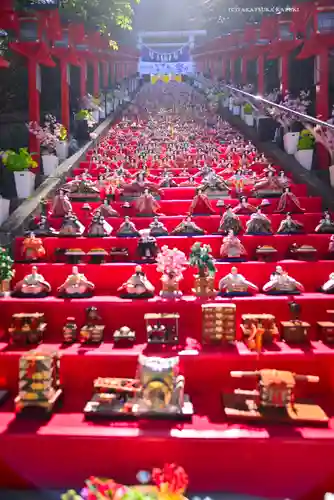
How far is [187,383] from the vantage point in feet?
10.5

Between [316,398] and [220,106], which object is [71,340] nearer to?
[316,398]

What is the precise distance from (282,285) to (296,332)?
1.71 ft

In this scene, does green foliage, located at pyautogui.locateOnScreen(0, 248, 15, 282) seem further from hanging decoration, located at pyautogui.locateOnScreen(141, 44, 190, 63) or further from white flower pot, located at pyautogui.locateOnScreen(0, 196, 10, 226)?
hanging decoration, located at pyautogui.locateOnScreen(141, 44, 190, 63)

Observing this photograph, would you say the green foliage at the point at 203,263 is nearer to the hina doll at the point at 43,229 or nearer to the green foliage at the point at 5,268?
the green foliage at the point at 5,268

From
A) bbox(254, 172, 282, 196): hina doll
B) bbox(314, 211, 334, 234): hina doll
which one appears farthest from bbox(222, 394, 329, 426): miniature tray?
bbox(254, 172, 282, 196): hina doll

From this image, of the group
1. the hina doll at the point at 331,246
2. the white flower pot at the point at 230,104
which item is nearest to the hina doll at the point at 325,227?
the hina doll at the point at 331,246

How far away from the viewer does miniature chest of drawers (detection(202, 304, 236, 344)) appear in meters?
3.31

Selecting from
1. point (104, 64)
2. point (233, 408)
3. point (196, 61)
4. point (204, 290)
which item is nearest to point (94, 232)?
point (204, 290)

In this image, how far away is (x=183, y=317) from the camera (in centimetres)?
365

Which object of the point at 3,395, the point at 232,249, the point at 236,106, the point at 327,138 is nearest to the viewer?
the point at 3,395

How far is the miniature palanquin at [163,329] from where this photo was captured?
133 inches

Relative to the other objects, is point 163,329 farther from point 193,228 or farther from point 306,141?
point 306,141

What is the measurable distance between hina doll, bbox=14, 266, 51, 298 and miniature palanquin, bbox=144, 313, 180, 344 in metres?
1.00

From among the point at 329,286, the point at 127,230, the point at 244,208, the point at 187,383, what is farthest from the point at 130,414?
the point at 244,208
